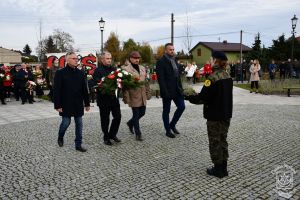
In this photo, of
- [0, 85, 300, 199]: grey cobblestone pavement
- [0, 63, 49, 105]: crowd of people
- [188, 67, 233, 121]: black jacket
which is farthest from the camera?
[0, 63, 49, 105]: crowd of people

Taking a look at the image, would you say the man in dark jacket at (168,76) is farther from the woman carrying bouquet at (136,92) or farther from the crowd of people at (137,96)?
the woman carrying bouquet at (136,92)

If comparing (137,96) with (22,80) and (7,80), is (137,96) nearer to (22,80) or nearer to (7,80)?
(22,80)

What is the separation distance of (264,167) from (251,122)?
4135 millimetres

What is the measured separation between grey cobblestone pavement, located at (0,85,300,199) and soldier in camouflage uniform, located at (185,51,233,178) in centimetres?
33

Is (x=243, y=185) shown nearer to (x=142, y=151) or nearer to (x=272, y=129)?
(x=142, y=151)

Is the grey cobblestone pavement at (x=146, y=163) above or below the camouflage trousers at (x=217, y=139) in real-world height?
below

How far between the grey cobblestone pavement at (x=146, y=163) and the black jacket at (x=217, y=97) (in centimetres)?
96

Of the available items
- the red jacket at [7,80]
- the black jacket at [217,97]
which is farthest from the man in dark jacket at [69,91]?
the red jacket at [7,80]

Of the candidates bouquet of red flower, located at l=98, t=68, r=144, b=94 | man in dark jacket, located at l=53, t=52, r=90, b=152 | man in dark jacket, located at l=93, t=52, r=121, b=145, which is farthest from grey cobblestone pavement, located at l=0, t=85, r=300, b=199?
bouquet of red flower, located at l=98, t=68, r=144, b=94

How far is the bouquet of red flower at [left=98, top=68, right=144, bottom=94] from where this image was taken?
6.57m

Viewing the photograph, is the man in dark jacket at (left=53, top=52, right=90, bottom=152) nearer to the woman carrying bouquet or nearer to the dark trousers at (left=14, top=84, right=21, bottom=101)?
the woman carrying bouquet

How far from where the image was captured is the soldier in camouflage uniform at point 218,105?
4832mm

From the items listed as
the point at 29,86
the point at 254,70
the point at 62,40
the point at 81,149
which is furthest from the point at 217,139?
the point at 62,40

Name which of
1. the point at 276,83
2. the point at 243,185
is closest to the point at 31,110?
the point at 243,185
